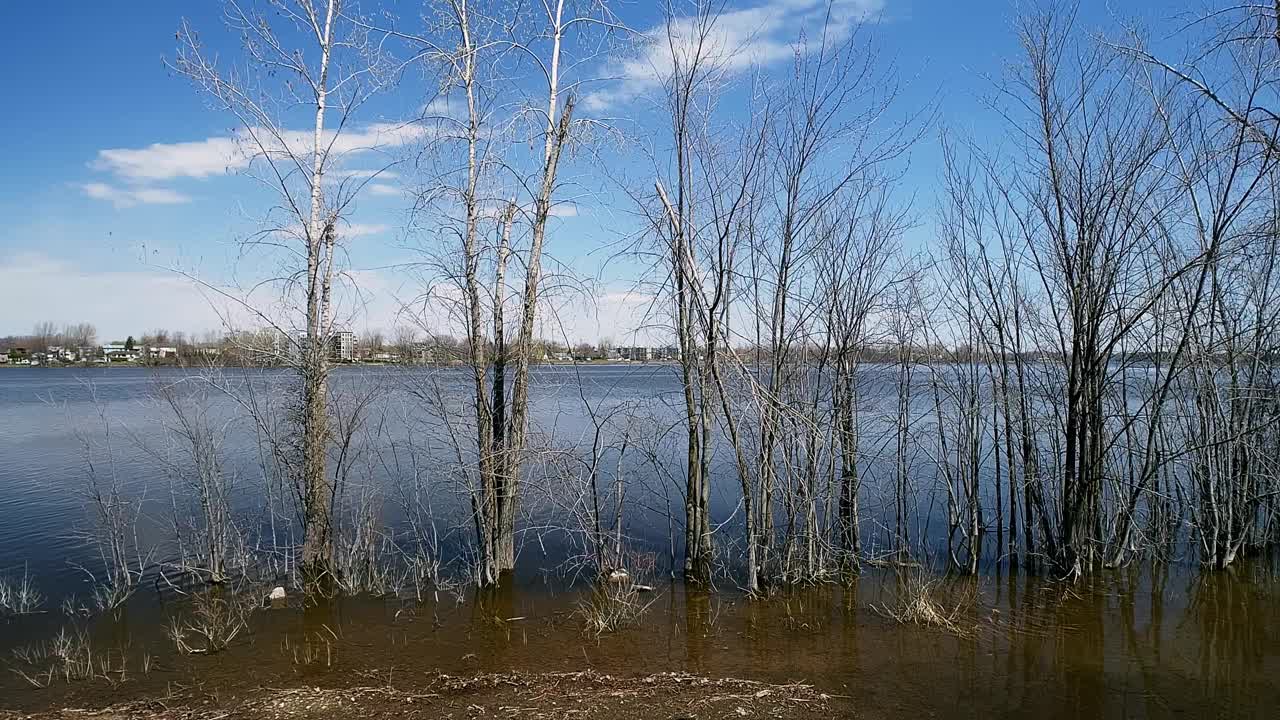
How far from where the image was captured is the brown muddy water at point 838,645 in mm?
5730

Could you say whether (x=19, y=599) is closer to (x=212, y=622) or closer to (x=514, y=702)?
(x=212, y=622)

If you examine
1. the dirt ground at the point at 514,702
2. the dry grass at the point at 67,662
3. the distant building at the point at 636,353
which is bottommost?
the dry grass at the point at 67,662

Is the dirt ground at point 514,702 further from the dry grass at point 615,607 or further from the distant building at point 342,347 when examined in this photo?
the distant building at point 342,347

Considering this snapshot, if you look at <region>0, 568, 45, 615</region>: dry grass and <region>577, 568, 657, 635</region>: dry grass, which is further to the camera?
<region>0, 568, 45, 615</region>: dry grass

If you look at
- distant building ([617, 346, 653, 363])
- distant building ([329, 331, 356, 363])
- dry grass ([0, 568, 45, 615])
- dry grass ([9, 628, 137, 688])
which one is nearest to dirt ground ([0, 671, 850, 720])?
dry grass ([9, 628, 137, 688])

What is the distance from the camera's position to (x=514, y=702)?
5457mm

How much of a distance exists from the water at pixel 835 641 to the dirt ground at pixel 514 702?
26cm

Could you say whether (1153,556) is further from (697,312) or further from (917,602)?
(697,312)

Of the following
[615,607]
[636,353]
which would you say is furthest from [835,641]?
[636,353]

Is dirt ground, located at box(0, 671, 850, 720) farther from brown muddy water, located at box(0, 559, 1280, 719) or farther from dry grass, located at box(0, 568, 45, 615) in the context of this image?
dry grass, located at box(0, 568, 45, 615)

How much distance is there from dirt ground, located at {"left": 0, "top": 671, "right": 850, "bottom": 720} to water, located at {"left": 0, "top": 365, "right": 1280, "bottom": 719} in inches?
10.2

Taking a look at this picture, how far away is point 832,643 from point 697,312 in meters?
3.41

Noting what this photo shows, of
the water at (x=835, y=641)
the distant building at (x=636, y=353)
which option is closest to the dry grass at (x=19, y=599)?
the water at (x=835, y=641)

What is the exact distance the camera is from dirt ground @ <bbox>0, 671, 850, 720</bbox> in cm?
525
